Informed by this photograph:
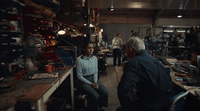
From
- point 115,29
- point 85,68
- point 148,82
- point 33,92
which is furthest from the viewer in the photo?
point 115,29

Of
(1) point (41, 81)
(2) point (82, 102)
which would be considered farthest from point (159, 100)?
(2) point (82, 102)

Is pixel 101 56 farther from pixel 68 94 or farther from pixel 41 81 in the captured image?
pixel 41 81

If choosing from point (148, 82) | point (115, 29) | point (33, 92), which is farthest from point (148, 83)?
point (115, 29)

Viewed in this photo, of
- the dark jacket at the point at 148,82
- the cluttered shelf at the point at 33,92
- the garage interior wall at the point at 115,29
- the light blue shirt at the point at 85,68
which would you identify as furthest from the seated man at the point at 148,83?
the garage interior wall at the point at 115,29

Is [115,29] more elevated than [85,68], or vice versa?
[115,29]

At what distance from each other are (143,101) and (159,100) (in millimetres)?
174

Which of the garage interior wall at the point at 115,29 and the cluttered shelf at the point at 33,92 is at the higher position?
the garage interior wall at the point at 115,29

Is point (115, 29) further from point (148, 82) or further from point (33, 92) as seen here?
point (33, 92)

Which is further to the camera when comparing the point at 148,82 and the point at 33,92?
the point at 148,82

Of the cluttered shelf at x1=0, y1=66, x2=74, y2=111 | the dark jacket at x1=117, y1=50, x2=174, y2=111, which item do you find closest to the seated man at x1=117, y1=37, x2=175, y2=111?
the dark jacket at x1=117, y1=50, x2=174, y2=111

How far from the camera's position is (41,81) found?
1.58 m

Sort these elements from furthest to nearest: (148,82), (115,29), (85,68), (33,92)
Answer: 1. (115,29)
2. (85,68)
3. (148,82)
4. (33,92)

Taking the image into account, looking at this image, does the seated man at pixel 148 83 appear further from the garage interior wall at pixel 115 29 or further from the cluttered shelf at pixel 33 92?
the garage interior wall at pixel 115 29

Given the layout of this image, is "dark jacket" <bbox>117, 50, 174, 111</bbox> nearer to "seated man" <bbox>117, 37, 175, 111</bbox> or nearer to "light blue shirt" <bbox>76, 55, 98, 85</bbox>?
"seated man" <bbox>117, 37, 175, 111</bbox>
